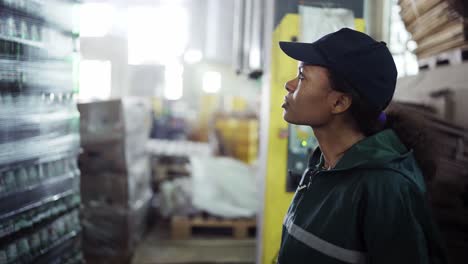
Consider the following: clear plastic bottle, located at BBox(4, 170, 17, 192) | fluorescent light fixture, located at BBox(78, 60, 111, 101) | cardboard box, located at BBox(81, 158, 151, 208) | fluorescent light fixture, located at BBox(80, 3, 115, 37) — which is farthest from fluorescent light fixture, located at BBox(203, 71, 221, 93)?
clear plastic bottle, located at BBox(4, 170, 17, 192)

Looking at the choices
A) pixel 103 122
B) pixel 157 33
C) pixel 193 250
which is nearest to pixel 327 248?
pixel 103 122

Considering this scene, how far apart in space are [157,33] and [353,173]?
599 inches

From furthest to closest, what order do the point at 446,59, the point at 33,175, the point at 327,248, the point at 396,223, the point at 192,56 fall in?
the point at 192,56
the point at 446,59
the point at 33,175
the point at 327,248
the point at 396,223

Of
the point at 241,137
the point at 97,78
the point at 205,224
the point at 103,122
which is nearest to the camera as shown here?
the point at 103,122

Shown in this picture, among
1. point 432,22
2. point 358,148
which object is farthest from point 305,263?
point 432,22

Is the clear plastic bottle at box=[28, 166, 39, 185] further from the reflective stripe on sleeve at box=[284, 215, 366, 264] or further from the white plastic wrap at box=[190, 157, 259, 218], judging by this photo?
the white plastic wrap at box=[190, 157, 259, 218]

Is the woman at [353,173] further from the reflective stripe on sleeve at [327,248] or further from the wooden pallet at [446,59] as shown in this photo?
the wooden pallet at [446,59]

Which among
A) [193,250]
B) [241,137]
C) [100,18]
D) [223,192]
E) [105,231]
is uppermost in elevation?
[100,18]

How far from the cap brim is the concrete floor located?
3.74 m

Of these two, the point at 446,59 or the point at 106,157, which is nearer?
A: the point at 446,59

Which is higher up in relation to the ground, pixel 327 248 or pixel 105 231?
pixel 327 248

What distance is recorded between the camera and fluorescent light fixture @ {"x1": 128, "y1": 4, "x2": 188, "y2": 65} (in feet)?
51.1

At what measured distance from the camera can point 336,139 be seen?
1.53 metres

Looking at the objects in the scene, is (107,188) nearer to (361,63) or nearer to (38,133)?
(38,133)
